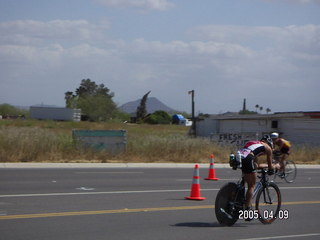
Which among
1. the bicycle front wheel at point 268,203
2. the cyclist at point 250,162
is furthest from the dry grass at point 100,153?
the cyclist at point 250,162

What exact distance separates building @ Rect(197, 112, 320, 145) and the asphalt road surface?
24.7 m

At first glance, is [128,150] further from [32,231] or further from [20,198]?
[32,231]

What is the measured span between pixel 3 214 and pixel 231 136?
132 ft

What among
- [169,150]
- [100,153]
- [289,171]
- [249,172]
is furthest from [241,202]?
[169,150]

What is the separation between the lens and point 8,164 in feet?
75.9

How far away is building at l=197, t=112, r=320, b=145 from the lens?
4509 centimetres

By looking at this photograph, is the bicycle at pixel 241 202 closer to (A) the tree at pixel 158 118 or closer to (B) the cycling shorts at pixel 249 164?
(B) the cycling shorts at pixel 249 164

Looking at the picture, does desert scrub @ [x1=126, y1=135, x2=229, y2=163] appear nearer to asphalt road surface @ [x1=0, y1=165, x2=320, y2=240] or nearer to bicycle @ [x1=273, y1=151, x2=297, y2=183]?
bicycle @ [x1=273, y1=151, x2=297, y2=183]

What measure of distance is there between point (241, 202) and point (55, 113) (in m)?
75.7

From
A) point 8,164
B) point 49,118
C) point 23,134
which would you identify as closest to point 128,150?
point 23,134

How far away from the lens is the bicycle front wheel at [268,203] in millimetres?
10557

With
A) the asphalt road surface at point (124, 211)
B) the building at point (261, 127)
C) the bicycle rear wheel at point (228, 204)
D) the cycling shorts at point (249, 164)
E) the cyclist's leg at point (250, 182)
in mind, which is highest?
the building at point (261, 127)

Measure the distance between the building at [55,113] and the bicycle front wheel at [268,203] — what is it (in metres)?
71.7

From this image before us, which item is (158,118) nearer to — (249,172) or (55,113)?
(55,113)
